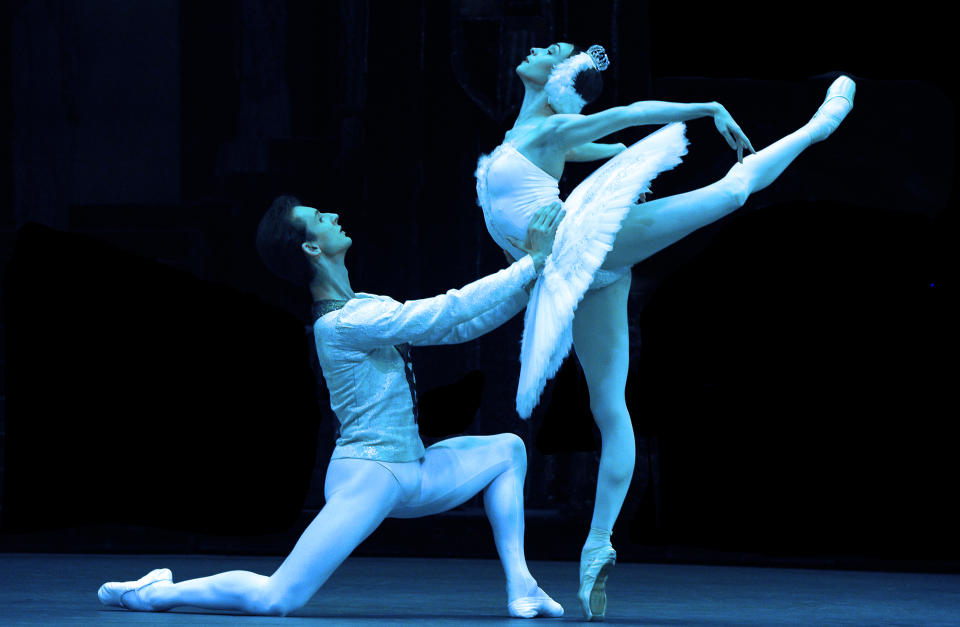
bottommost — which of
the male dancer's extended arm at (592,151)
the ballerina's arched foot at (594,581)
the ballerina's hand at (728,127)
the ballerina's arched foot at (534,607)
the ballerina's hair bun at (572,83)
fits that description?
the ballerina's arched foot at (534,607)

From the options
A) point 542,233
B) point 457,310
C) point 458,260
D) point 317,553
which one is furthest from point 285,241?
point 458,260

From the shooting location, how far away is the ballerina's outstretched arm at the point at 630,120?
3303 millimetres

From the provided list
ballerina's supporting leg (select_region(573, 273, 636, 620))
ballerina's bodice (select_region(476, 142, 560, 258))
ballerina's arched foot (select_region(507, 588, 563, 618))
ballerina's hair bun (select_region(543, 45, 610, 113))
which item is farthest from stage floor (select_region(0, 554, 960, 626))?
ballerina's hair bun (select_region(543, 45, 610, 113))

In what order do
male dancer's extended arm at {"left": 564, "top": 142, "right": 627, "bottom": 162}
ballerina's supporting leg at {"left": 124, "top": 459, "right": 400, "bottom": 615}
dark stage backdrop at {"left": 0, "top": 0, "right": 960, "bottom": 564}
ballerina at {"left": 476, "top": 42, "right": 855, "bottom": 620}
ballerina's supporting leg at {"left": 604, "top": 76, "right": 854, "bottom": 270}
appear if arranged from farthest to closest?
dark stage backdrop at {"left": 0, "top": 0, "right": 960, "bottom": 564}
male dancer's extended arm at {"left": 564, "top": 142, "right": 627, "bottom": 162}
ballerina's supporting leg at {"left": 604, "top": 76, "right": 854, "bottom": 270}
ballerina at {"left": 476, "top": 42, "right": 855, "bottom": 620}
ballerina's supporting leg at {"left": 124, "top": 459, "right": 400, "bottom": 615}

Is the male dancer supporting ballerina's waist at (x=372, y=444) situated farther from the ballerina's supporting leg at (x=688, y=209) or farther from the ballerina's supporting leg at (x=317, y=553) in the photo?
the ballerina's supporting leg at (x=688, y=209)

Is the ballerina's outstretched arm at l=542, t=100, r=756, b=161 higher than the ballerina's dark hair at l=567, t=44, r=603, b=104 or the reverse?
the reverse

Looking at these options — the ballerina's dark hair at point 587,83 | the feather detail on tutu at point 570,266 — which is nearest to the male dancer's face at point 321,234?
the feather detail on tutu at point 570,266

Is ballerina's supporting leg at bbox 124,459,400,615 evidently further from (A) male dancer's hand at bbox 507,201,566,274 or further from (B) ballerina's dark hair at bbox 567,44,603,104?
(B) ballerina's dark hair at bbox 567,44,603,104

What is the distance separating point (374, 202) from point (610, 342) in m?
2.46

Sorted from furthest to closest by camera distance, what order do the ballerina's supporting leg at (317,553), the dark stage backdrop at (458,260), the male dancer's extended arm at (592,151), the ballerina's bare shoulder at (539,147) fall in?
the dark stage backdrop at (458,260)
the male dancer's extended arm at (592,151)
the ballerina's bare shoulder at (539,147)
the ballerina's supporting leg at (317,553)

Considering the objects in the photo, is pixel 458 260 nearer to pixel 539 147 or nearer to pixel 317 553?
pixel 539 147

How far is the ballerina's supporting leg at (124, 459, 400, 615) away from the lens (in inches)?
123

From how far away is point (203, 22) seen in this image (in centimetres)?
581

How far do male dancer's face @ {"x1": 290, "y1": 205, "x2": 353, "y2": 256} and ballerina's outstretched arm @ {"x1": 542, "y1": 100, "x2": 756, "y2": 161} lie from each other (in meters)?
0.58
